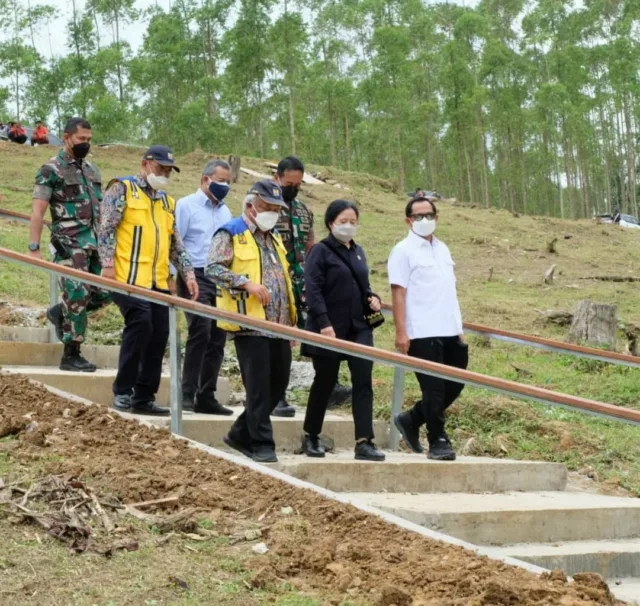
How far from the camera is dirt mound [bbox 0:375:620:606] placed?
3.82m

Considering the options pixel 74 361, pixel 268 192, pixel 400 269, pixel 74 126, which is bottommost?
pixel 74 361

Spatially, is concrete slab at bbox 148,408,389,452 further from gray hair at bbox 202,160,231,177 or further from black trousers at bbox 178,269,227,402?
gray hair at bbox 202,160,231,177

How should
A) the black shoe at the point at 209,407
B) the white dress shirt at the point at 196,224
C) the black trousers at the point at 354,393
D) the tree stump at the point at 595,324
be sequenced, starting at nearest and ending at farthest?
the black trousers at the point at 354,393 < the black shoe at the point at 209,407 < the white dress shirt at the point at 196,224 < the tree stump at the point at 595,324

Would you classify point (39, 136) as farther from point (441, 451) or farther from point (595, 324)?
point (441, 451)

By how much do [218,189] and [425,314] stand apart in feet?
5.33

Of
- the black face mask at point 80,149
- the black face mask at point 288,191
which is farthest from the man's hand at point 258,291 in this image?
the black face mask at point 80,149

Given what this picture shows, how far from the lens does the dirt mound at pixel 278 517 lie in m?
3.82

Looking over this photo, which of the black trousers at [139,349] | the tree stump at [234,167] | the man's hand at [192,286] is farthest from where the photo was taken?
the tree stump at [234,167]

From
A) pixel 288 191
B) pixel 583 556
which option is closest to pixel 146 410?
pixel 288 191

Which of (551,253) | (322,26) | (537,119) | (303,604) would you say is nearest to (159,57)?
(322,26)

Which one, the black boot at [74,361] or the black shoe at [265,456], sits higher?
the black boot at [74,361]

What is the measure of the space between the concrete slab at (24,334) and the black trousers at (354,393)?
2.49m

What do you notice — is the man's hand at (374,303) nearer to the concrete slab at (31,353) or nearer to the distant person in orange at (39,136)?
the concrete slab at (31,353)

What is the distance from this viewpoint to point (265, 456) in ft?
18.0
